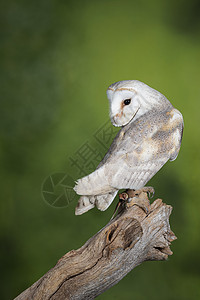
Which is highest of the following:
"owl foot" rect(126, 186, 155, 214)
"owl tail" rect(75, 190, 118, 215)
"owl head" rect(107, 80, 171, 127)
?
"owl head" rect(107, 80, 171, 127)

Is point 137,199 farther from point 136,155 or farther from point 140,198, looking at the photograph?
point 136,155

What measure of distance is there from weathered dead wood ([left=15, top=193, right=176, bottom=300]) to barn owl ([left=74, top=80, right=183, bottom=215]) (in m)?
0.13

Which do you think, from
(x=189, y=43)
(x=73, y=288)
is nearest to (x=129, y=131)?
(x=73, y=288)

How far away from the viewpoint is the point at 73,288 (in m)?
1.74

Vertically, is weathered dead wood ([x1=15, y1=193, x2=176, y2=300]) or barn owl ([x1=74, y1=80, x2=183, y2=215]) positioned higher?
barn owl ([x1=74, y1=80, x2=183, y2=215])

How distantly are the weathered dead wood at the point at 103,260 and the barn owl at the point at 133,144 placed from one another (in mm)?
130

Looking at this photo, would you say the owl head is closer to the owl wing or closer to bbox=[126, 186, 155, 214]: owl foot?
the owl wing

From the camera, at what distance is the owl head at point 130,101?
178cm

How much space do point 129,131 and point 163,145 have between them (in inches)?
6.1

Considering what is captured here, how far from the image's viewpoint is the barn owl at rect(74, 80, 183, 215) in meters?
1.72

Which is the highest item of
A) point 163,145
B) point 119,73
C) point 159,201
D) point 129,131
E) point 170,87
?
A: point 119,73

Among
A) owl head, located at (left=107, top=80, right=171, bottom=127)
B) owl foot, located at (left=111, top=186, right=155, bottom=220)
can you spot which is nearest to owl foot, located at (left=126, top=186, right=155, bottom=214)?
owl foot, located at (left=111, top=186, right=155, bottom=220)

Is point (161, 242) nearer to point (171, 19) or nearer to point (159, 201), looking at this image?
point (159, 201)

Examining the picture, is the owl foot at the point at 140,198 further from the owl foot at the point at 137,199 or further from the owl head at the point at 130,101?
the owl head at the point at 130,101
